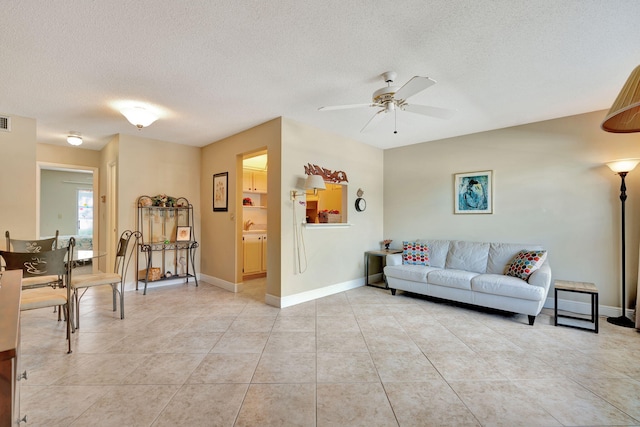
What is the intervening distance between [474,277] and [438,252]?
91 centimetres

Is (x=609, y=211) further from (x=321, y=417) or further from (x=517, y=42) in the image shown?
(x=321, y=417)

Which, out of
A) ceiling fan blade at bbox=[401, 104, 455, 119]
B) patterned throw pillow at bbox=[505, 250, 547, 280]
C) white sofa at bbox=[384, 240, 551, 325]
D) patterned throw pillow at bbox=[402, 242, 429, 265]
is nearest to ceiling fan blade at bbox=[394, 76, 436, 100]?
ceiling fan blade at bbox=[401, 104, 455, 119]

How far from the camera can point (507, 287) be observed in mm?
3303

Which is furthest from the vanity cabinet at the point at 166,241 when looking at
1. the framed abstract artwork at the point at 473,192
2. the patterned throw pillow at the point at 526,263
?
the patterned throw pillow at the point at 526,263

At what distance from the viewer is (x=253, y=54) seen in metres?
2.31

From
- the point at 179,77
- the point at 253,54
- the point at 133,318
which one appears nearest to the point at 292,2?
the point at 253,54

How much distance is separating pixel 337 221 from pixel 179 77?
9.83 feet

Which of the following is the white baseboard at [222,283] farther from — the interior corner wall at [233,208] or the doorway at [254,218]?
the doorway at [254,218]

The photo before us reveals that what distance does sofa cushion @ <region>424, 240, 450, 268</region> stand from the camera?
4.46m

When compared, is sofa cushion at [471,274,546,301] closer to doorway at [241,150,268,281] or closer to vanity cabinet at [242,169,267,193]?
doorway at [241,150,268,281]

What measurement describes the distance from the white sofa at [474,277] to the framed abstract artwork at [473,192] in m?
0.56

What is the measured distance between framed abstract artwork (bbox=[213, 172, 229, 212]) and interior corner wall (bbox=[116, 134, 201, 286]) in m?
0.60

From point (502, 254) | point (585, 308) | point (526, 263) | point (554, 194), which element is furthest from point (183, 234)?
point (585, 308)

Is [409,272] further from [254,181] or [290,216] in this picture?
[254,181]
